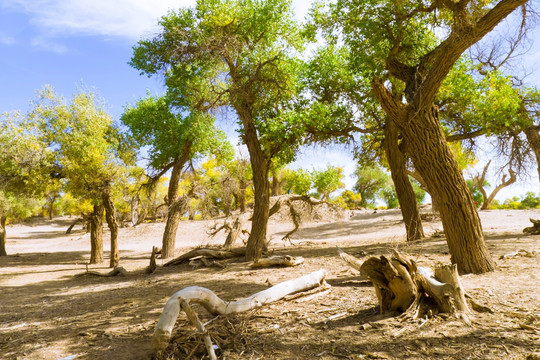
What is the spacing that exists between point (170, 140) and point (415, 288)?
13086 mm

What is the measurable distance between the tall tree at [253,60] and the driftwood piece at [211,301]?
5310 millimetres

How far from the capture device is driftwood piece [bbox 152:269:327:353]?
427cm

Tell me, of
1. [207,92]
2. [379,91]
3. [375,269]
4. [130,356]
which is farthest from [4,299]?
[379,91]

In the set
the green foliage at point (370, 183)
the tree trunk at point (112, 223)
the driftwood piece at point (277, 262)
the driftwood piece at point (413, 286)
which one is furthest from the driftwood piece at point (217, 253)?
the green foliage at point (370, 183)

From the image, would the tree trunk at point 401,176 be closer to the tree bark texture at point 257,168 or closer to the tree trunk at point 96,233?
the tree bark texture at point 257,168

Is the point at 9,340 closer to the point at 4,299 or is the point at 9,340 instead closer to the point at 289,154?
the point at 4,299

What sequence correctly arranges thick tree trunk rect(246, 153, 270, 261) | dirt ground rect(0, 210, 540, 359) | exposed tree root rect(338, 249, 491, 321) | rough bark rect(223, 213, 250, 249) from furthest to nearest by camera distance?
rough bark rect(223, 213, 250, 249) → thick tree trunk rect(246, 153, 270, 261) → exposed tree root rect(338, 249, 491, 321) → dirt ground rect(0, 210, 540, 359)

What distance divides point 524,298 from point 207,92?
10399mm

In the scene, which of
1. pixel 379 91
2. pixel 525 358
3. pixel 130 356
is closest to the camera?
pixel 525 358

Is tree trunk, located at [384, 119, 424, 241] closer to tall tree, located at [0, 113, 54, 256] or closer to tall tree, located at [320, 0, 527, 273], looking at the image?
tall tree, located at [320, 0, 527, 273]

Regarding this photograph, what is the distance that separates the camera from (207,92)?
12.5 meters

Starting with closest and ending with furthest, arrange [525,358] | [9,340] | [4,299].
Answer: [525,358], [9,340], [4,299]

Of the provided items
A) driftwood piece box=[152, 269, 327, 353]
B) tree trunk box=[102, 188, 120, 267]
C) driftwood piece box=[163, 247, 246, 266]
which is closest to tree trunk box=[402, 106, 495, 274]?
driftwood piece box=[152, 269, 327, 353]

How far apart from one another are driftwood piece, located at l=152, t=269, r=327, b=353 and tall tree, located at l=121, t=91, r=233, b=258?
10.2 meters
